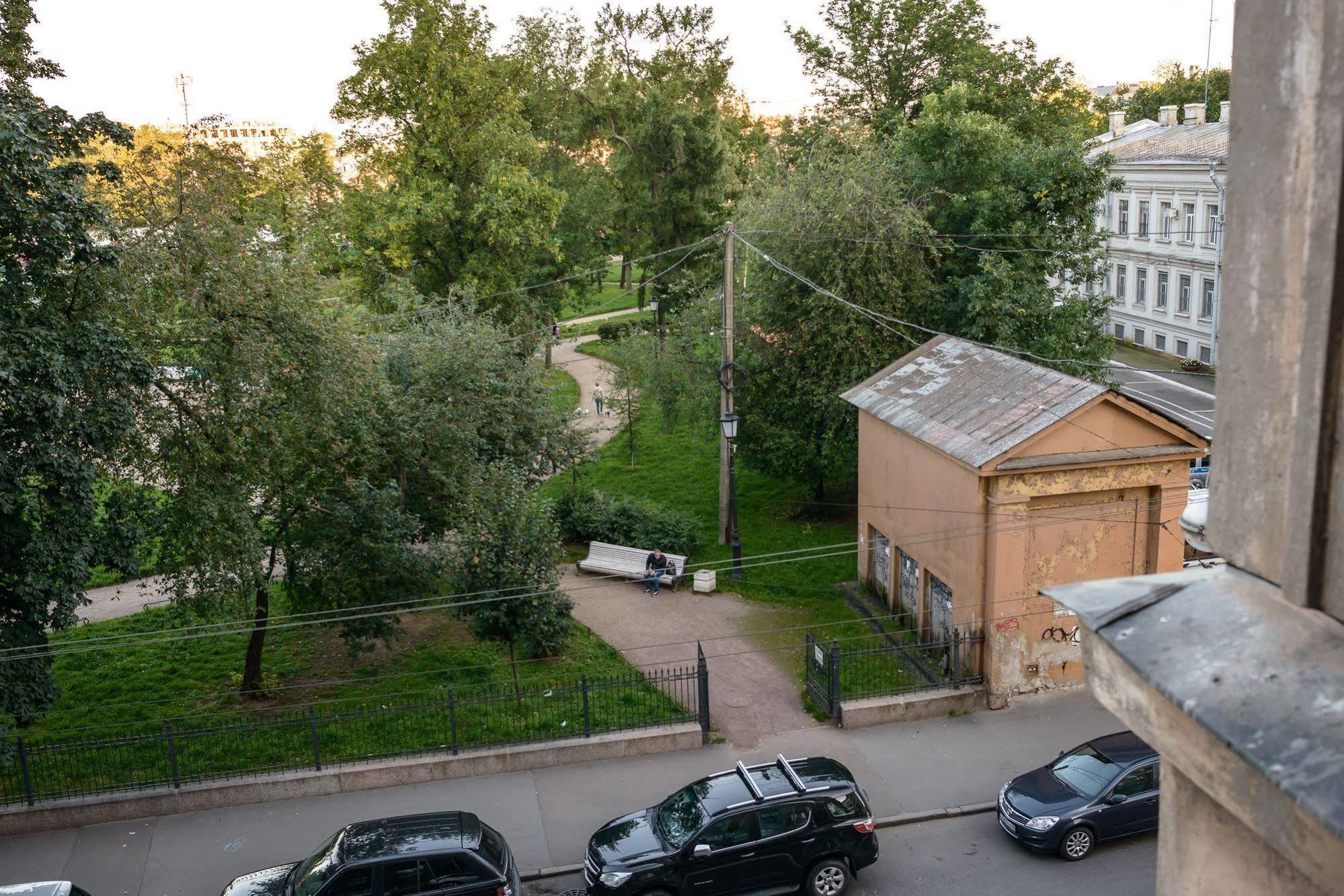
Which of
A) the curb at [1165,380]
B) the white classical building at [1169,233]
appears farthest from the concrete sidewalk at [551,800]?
the white classical building at [1169,233]

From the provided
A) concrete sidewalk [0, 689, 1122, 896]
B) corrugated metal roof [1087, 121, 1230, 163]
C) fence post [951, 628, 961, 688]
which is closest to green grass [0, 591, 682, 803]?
concrete sidewalk [0, 689, 1122, 896]

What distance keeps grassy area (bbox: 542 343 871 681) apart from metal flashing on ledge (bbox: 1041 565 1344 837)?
1753 centimetres

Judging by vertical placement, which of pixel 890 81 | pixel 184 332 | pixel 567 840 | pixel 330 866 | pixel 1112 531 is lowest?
pixel 567 840

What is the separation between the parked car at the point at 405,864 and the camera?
12008 millimetres

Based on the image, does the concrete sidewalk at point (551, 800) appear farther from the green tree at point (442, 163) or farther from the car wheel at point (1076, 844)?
the green tree at point (442, 163)

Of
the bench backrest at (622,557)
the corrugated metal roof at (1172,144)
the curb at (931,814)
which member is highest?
the corrugated metal roof at (1172,144)

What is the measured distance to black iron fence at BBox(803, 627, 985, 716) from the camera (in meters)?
17.4

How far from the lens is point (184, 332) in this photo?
1577 centimetres

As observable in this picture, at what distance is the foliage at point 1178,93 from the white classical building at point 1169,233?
13.5m

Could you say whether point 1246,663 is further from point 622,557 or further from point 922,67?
point 922,67

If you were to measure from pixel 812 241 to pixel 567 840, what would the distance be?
52.0 ft

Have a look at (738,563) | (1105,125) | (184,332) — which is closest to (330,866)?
(184,332)

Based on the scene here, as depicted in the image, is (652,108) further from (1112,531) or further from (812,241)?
(1112,531)

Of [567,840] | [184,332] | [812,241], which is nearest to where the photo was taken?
[567,840]
